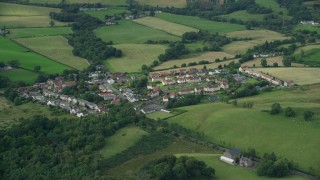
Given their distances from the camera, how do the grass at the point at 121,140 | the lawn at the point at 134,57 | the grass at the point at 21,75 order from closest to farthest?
the grass at the point at 121,140 < the grass at the point at 21,75 < the lawn at the point at 134,57

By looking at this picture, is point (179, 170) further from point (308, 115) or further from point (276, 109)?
point (308, 115)

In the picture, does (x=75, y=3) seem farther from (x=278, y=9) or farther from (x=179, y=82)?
(x=179, y=82)

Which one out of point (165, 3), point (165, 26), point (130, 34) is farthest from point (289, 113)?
point (165, 3)

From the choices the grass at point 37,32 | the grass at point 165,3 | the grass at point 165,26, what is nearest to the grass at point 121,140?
the grass at point 37,32

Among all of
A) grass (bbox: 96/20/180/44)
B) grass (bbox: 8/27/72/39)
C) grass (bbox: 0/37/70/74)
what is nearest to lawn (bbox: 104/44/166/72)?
grass (bbox: 96/20/180/44)

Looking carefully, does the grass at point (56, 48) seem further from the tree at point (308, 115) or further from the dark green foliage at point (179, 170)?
the dark green foliage at point (179, 170)

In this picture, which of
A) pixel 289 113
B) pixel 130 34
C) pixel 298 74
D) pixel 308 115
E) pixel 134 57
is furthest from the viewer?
pixel 130 34
